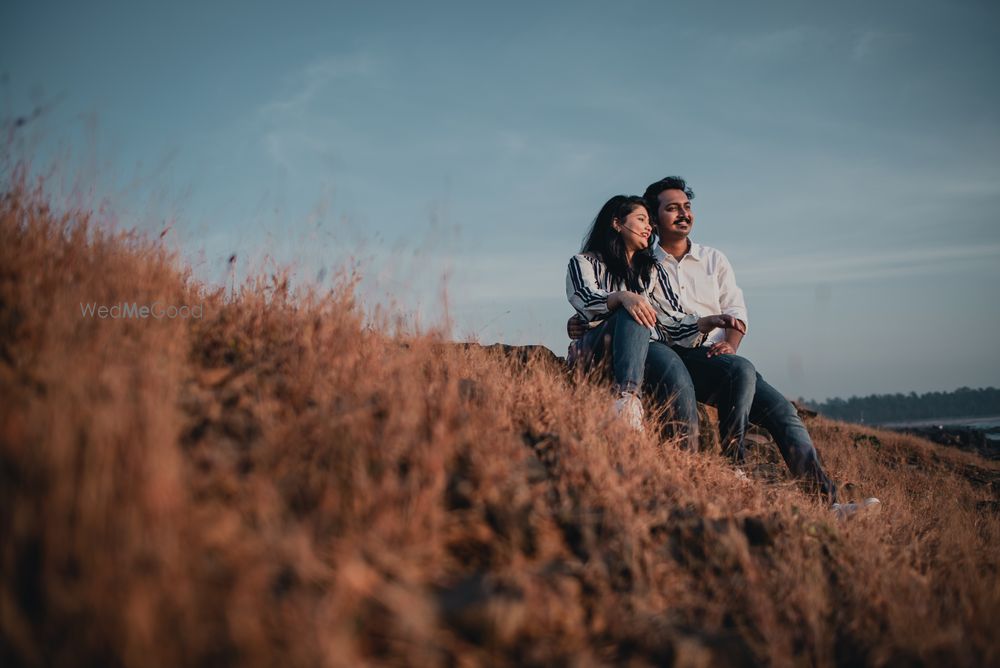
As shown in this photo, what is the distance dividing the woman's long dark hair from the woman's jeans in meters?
0.59

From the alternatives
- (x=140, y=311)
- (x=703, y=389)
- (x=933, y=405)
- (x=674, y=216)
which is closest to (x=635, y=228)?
(x=674, y=216)

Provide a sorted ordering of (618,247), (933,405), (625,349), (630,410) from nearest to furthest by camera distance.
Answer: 1. (630,410)
2. (625,349)
3. (618,247)
4. (933,405)

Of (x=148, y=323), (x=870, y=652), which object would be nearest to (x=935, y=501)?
(x=870, y=652)

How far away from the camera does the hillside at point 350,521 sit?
111 centimetres

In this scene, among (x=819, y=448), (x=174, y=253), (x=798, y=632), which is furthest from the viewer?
(x=819, y=448)

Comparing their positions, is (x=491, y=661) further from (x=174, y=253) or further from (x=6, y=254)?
(x=174, y=253)

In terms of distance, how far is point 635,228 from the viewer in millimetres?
4199

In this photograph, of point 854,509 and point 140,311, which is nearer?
point 140,311

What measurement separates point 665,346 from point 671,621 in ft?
7.74

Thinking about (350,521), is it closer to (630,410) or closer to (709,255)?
(630,410)

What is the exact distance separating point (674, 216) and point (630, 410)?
2.04 m

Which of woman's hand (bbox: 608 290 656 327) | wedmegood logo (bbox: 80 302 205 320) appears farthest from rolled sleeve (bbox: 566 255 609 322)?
wedmegood logo (bbox: 80 302 205 320)

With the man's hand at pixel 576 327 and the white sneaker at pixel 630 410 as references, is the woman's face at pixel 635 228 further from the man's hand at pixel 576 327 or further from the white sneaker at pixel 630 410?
the white sneaker at pixel 630 410

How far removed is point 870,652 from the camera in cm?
164
